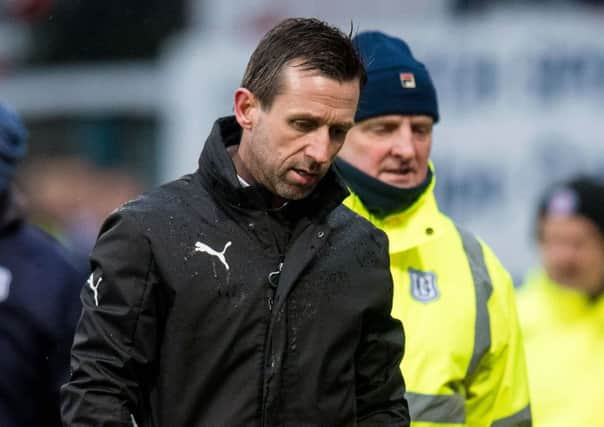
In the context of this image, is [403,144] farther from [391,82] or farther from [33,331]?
[33,331]

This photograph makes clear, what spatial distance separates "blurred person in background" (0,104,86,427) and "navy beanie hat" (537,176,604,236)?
2.93 metres

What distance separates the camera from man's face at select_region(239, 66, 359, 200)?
4.25 metres

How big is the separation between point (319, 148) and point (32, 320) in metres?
1.77

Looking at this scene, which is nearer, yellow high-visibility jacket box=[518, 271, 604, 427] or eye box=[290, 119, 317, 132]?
eye box=[290, 119, 317, 132]

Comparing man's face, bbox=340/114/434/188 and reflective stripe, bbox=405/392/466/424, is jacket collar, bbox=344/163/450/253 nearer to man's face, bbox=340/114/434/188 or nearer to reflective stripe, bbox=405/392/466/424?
man's face, bbox=340/114/434/188

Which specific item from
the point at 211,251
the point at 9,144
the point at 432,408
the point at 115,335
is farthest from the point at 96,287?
the point at 9,144

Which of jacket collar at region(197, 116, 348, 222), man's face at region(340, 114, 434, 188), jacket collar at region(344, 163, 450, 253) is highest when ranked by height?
jacket collar at region(197, 116, 348, 222)

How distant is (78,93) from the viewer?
21.9m

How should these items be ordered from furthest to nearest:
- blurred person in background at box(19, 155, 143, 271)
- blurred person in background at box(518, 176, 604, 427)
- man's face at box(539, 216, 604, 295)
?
1. blurred person in background at box(19, 155, 143, 271)
2. man's face at box(539, 216, 604, 295)
3. blurred person in background at box(518, 176, 604, 427)

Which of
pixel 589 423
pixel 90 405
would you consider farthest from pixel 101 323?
pixel 589 423

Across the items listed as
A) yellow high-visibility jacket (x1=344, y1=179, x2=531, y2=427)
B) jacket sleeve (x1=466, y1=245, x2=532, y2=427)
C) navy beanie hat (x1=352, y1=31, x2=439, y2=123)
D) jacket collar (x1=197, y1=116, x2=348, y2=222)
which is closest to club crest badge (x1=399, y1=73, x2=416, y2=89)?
navy beanie hat (x1=352, y1=31, x2=439, y2=123)

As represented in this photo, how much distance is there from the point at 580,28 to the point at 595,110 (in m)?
0.65

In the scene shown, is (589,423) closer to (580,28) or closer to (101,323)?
(101,323)

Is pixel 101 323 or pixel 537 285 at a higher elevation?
pixel 101 323
